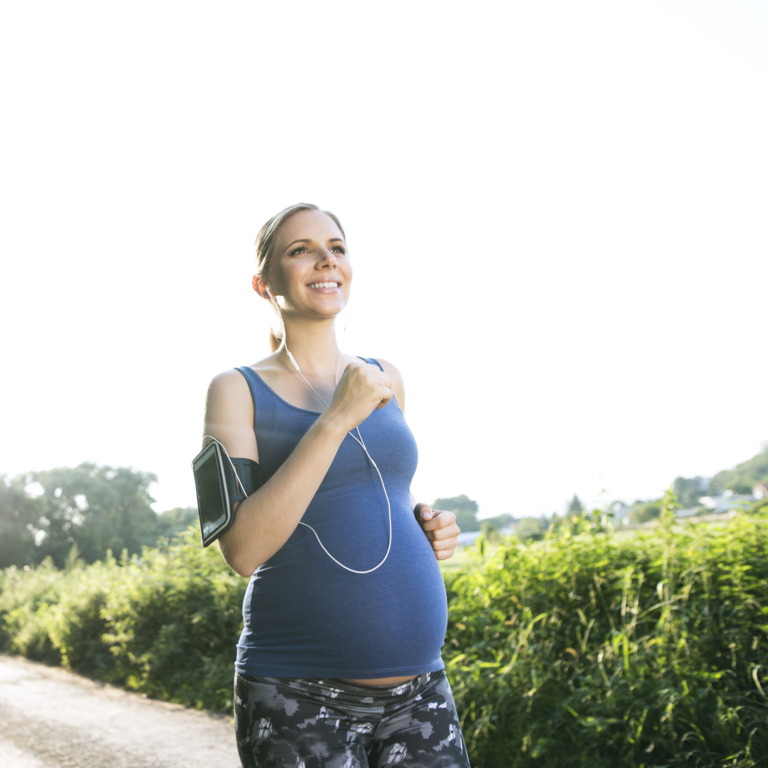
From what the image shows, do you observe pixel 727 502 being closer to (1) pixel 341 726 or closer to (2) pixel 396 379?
(2) pixel 396 379

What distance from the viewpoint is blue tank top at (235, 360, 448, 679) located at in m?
1.78

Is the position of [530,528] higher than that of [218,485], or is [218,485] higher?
[218,485]

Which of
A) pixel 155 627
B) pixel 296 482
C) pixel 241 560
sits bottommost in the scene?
pixel 155 627

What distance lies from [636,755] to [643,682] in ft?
1.16

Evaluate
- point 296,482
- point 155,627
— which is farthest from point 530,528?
point 155,627

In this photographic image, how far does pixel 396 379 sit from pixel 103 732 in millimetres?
5539

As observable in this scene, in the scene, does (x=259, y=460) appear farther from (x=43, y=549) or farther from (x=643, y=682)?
(x=43, y=549)

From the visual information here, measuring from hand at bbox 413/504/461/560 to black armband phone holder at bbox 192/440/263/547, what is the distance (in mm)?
460

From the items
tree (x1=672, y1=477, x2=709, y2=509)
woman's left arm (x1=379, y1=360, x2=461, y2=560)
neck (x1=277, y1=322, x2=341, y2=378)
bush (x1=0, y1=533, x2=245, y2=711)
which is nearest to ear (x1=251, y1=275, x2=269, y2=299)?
neck (x1=277, y1=322, x2=341, y2=378)

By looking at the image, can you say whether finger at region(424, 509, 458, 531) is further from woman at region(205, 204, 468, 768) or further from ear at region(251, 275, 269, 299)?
ear at region(251, 275, 269, 299)

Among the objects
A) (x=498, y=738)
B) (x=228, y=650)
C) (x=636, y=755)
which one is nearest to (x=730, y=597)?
(x=636, y=755)

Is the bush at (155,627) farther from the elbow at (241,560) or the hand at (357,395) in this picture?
the hand at (357,395)

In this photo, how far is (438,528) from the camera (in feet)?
6.81

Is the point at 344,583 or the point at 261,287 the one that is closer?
the point at 344,583
